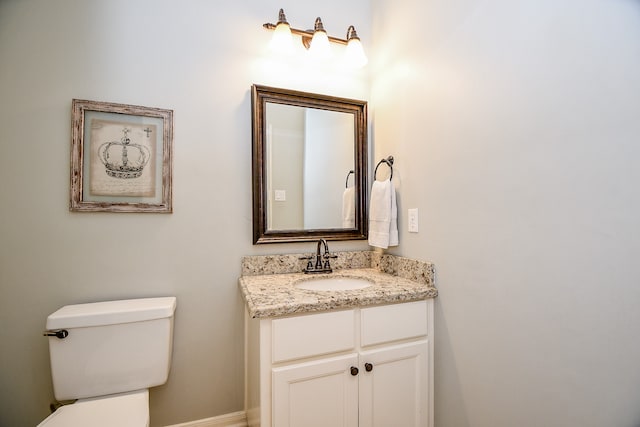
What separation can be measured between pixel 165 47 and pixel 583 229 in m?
1.88

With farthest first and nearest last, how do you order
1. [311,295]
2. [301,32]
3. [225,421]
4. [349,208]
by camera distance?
[349,208], [301,32], [225,421], [311,295]

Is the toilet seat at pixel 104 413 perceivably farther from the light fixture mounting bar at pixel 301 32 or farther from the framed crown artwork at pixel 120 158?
the light fixture mounting bar at pixel 301 32

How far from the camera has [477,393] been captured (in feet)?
3.64

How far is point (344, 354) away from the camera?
114cm

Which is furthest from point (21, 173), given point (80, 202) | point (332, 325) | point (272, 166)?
point (332, 325)

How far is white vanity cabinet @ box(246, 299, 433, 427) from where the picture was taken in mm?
1054

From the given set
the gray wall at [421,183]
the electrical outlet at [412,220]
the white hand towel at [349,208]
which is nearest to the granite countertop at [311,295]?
the gray wall at [421,183]

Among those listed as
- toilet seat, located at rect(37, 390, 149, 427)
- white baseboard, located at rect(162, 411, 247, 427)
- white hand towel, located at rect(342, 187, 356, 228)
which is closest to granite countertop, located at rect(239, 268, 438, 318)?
white hand towel, located at rect(342, 187, 356, 228)

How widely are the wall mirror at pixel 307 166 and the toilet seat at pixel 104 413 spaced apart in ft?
2.76

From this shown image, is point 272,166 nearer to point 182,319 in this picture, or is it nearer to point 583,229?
point 182,319

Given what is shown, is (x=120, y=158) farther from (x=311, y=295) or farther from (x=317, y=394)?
(x=317, y=394)

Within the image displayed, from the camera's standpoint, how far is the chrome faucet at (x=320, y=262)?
1.61 metres

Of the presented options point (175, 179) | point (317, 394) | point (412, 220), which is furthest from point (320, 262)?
point (175, 179)

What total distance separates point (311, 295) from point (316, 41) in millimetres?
1355
